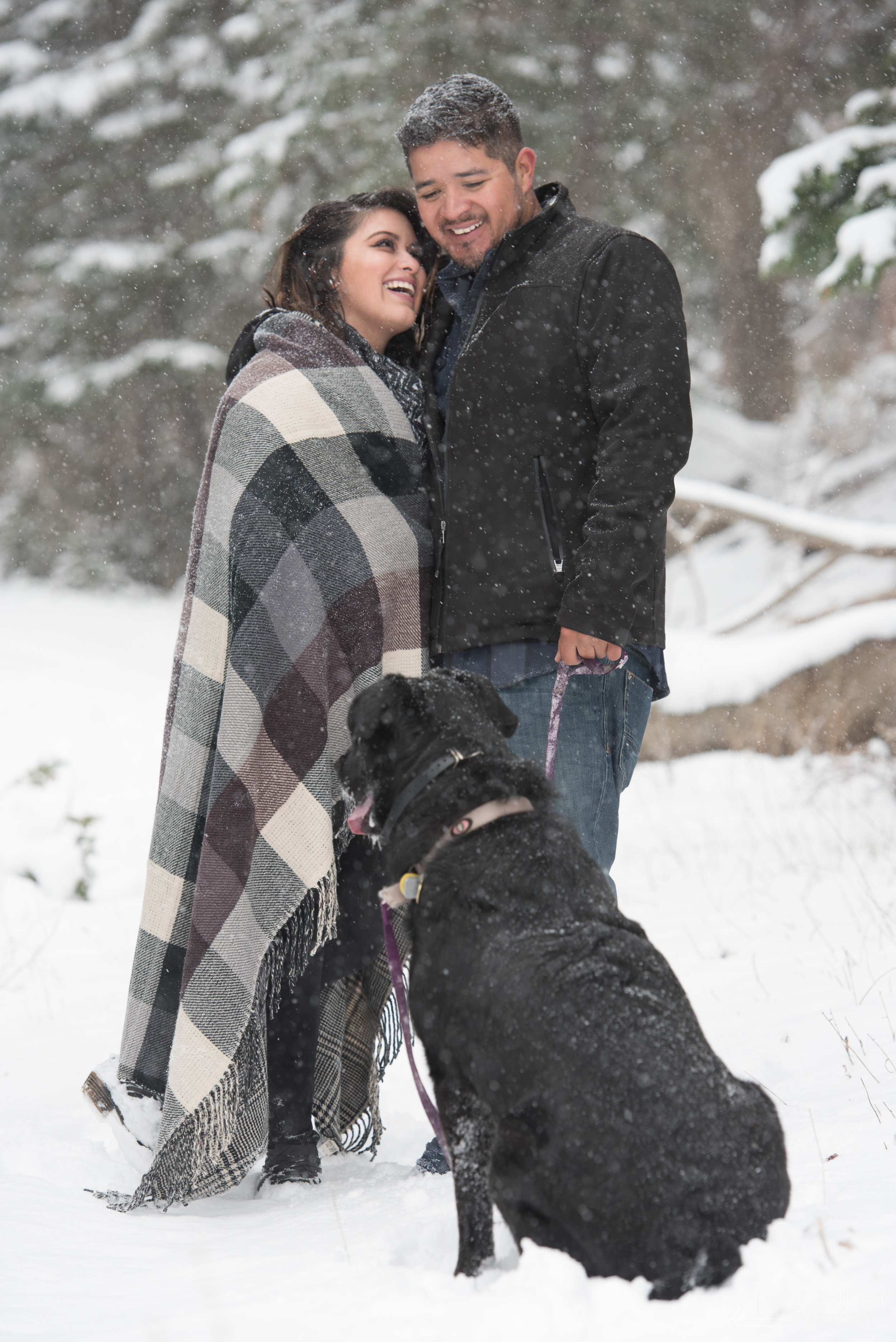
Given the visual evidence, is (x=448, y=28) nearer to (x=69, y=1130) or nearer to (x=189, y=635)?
(x=189, y=635)

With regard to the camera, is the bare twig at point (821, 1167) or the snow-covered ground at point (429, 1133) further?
the bare twig at point (821, 1167)

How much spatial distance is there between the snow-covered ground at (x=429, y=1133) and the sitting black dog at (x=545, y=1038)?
0.26ft

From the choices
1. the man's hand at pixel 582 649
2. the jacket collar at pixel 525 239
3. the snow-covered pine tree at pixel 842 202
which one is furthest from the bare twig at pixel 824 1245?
the snow-covered pine tree at pixel 842 202

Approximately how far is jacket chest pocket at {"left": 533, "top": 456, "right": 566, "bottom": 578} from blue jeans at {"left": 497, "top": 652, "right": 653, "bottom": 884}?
0.27 metres

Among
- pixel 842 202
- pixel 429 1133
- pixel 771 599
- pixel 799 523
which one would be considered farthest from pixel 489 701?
pixel 771 599

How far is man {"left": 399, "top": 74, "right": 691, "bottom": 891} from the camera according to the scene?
2352 mm

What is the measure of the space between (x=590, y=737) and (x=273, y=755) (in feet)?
2.53

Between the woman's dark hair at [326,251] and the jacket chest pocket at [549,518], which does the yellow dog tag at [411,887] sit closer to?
the jacket chest pocket at [549,518]

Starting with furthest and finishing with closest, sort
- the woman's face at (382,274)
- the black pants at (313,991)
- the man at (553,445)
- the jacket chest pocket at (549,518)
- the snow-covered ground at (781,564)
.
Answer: the snow-covered ground at (781,564) < the woman's face at (382,274) < the black pants at (313,991) < the jacket chest pocket at (549,518) < the man at (553,445)

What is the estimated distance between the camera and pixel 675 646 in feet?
26.6

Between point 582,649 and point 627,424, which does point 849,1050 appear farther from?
point 627,424

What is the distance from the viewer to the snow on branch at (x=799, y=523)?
25.0ft

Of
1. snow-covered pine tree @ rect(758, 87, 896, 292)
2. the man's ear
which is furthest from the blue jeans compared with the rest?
snow-covered pine tree @ rect(758, 87, 896, 292)

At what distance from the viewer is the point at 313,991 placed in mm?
2711
